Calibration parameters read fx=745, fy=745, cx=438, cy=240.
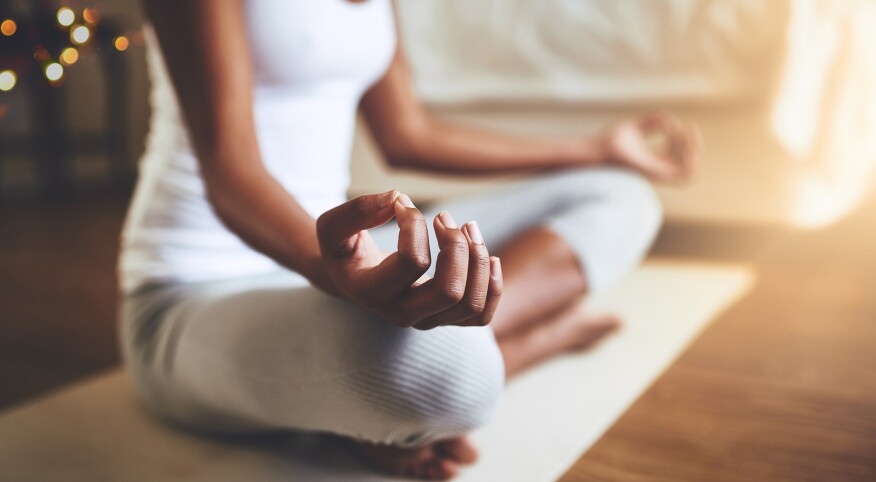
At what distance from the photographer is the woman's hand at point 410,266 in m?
0.37

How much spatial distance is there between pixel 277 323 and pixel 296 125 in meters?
0.20

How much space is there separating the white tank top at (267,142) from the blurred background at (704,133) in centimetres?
25

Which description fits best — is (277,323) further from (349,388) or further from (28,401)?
(28,401)

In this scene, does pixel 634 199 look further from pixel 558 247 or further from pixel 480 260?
pixel 480 260

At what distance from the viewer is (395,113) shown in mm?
867

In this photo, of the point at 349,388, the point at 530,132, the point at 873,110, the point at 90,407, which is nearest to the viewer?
the point at 349,388

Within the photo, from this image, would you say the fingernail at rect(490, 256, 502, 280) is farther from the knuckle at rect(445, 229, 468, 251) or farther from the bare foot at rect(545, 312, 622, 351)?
the bare foot at rect(545, 312, 622, 351)

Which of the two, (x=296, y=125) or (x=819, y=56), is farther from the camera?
(x=819, y=56)

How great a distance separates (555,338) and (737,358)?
0.22 meters

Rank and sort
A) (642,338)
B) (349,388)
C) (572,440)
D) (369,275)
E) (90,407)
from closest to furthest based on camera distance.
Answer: (369,275) < (349,388) < (572,440) < (90,407) < (642,338)

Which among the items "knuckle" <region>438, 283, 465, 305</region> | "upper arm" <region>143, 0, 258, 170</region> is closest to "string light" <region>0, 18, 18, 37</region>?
"upper arm" <region>143, 0, 258, 170</region>

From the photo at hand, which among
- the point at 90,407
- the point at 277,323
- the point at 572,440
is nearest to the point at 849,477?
the point at 572,440

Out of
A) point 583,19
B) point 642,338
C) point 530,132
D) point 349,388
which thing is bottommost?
point 349,388

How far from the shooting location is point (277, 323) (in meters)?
0.53
